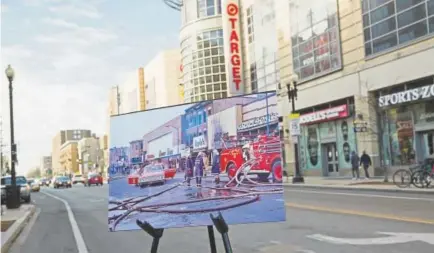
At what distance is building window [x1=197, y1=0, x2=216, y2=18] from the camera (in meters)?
68.6

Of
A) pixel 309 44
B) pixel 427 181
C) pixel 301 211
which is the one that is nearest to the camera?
pixel 301 211

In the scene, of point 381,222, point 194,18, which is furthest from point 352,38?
point 194,18

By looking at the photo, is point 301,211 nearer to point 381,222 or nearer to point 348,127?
point 381,222

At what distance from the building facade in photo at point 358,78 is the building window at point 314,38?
0.07m

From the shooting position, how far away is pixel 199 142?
5.49 m

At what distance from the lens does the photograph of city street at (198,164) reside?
5.32 meters

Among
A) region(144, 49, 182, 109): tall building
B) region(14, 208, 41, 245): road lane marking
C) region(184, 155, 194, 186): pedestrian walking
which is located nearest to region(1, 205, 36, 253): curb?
region(14, 208, 41, 245): road lane marking

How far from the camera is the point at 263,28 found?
49750 millimetres

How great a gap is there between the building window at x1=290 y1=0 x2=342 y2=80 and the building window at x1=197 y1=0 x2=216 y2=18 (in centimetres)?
2616

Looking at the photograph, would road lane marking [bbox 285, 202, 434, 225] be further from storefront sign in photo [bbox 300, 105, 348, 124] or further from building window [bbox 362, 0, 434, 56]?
storefront sign in photo [bbox 300, 105, 348, 124]

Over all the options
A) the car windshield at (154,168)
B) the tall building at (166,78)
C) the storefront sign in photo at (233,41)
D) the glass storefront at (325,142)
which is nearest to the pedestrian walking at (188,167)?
the car windshield at (154,168)

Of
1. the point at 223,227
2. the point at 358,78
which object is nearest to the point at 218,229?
the point at 223,227

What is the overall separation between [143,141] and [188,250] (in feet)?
18.4

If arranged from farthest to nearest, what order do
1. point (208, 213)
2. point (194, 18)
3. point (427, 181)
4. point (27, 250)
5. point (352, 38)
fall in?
point (194, 18) → point (352, 38) → point (427, 181) → point (27, 250) → point (208, 213)
